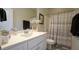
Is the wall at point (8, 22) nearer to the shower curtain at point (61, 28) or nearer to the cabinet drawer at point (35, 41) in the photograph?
the cabinet drawer at point (35, 41)

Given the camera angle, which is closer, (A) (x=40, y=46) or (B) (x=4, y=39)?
(B) (x=4, y=39)

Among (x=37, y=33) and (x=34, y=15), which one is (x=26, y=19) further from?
(x=37, y=33)

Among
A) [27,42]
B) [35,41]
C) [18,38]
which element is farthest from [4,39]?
[35,41]

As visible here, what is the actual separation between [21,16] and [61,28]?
506 millimetres

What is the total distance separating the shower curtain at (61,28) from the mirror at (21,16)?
23cm

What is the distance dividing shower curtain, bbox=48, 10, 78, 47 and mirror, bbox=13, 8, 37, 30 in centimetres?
23

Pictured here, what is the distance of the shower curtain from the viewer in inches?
56.6

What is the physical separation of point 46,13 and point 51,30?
22 centimetres

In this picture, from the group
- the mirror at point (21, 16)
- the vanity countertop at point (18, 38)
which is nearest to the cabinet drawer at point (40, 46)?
the vanity countertop at point (18, 38)

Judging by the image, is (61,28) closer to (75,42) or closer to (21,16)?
(75,42)

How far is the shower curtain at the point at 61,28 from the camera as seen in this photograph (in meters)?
1.44

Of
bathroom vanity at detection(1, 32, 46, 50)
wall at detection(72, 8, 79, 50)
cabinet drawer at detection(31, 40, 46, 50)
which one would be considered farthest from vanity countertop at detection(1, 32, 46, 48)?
wall at detection(72, 8, 79, 50)

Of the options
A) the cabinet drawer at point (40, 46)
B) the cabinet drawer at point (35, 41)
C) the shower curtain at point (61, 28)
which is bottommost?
the cabinet drawer at point (40, 46)

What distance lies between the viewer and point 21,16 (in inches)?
55.7
